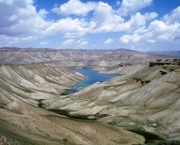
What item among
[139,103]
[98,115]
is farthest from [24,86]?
[139,103]

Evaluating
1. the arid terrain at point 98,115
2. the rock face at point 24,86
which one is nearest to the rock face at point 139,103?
the arid terrain at point 98,115

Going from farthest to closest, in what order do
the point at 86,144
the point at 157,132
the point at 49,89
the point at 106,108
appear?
the point at 49,89 < the point at 106,108 < the point at 157,132 < the point at 86,144

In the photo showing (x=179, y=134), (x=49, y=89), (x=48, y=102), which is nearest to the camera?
(x=179, y=134)

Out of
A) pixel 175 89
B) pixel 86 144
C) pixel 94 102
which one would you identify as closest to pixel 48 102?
pixel 94 102

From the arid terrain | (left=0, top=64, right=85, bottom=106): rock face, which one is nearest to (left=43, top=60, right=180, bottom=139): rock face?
the arid terrain

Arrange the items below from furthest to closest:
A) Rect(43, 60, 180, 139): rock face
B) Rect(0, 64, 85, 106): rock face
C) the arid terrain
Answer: Rect(0, 64, 85, 106): rock face, Rect(43, 60, 180, 139): rock face, the arid terrain

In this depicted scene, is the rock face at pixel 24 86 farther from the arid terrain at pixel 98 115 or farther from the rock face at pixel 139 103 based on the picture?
the rock face at pixel 139 103

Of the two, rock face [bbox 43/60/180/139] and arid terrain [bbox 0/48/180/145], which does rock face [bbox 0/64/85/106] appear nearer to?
arid terrain [bbox 0/48/180/145]

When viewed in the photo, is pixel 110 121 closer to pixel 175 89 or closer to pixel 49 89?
pixel 175 89

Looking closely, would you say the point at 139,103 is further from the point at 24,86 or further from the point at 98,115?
the point at 24,86
